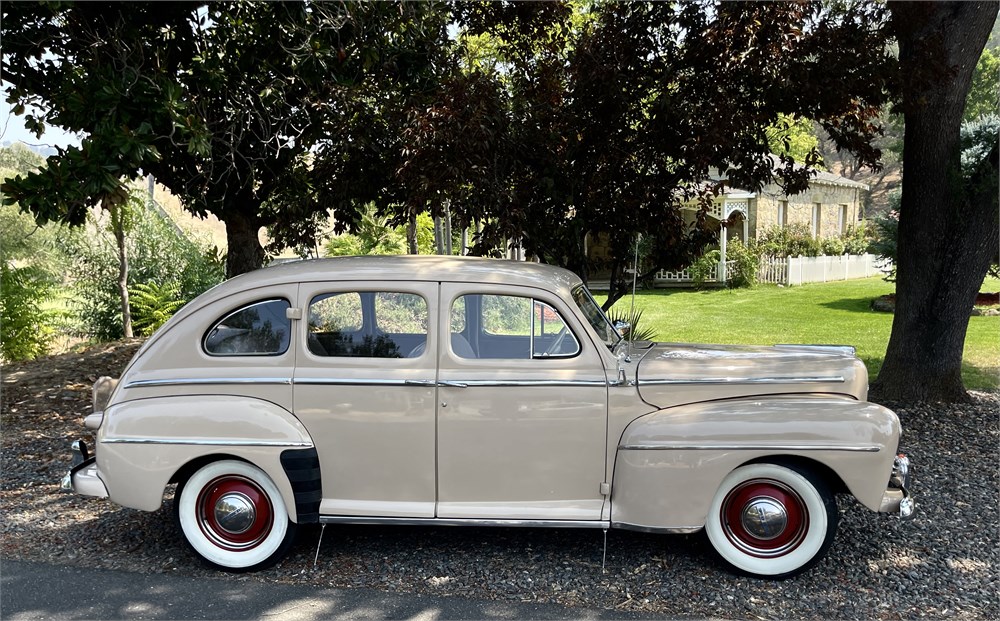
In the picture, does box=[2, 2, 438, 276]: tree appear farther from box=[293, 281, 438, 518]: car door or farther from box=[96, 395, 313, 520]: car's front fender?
box=[293, 281, 438, 518]: car door

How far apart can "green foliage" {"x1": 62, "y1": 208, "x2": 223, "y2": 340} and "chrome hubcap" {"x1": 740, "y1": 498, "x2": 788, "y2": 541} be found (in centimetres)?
1114

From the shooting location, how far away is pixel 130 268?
13016mm

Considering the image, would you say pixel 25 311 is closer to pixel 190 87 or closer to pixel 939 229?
pixel 190 87

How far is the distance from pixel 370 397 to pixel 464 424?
22.3 inches

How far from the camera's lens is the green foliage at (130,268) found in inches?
501

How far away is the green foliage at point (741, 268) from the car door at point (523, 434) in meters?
18.1

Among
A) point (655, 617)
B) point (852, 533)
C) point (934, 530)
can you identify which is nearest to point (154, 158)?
point (655, 617)

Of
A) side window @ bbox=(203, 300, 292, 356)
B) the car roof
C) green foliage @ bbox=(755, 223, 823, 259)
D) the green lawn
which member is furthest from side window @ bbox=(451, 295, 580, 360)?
green foliage @ bbox=(755, 223, 823, 259)

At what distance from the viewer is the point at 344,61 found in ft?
23.4

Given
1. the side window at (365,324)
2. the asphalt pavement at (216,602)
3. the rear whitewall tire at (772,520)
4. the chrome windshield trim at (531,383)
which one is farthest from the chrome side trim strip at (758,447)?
the side window at (365,324)

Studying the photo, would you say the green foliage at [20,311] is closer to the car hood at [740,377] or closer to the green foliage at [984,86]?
the car hood at [740,377]

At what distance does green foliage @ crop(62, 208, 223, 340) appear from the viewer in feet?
41.8

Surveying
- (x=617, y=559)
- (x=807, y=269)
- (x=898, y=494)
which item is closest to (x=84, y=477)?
(x=617, y=559)

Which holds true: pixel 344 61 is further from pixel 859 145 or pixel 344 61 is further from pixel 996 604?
pixel 996 604
